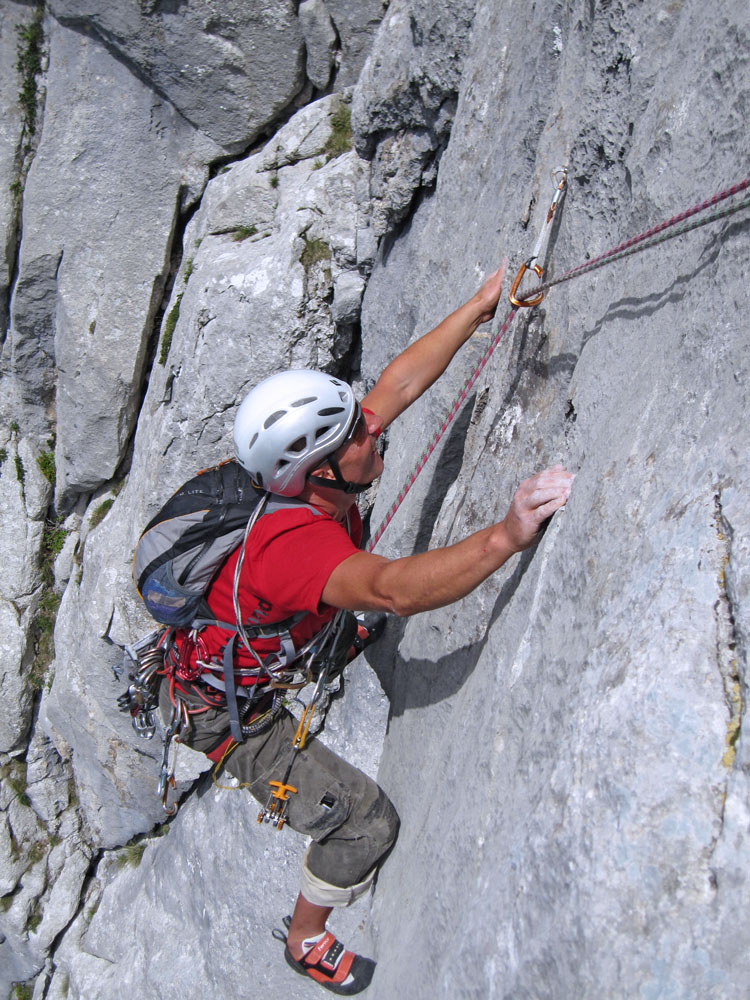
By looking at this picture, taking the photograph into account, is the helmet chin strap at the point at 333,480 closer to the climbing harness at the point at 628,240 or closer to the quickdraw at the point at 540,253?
the climbing harness at the point at 628,240

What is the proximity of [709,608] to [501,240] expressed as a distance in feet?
10.2

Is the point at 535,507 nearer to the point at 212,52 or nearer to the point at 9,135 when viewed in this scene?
the point at 212,52

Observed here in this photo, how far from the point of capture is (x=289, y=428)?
359 centimetres

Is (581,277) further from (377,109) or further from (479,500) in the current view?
(377,109)

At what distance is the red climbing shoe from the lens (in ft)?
15.5

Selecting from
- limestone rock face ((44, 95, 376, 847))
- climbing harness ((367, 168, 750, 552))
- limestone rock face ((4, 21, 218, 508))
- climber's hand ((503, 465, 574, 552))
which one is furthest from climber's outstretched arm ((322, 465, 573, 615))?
limestone rock face ((4, 21, 218, 508))

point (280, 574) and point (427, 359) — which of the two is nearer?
point (280, 574)

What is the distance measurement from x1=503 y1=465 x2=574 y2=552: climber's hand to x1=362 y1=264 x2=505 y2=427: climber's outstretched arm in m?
1.84

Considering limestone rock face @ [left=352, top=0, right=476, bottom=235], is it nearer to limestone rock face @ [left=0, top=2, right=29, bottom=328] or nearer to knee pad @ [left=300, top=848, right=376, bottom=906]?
limestone rock face @ [left=0, top=2, right=29, bottom=328]

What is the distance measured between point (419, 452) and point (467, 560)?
249 cm

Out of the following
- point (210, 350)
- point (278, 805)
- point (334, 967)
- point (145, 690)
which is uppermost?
point (210, 350)

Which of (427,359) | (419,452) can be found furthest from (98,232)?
(427,359)

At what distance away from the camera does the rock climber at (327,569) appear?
2818 millimetres

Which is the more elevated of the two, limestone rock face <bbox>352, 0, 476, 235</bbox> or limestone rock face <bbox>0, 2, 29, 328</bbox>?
limestone rock face <bbox>0, 2, 29, 328</bbox>
